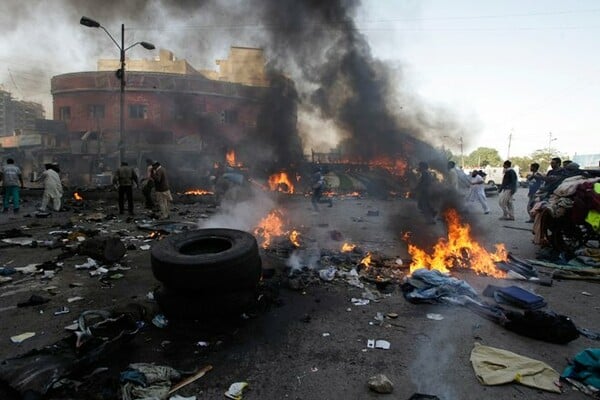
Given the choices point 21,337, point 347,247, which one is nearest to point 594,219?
point 347,247

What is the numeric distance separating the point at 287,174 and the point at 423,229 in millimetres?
13277

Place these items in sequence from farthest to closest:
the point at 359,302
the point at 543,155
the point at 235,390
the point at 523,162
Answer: the point at 543,155 → the point at 523,162 → the point at 359,302 → the point at 235,390

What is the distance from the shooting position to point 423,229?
374 inches

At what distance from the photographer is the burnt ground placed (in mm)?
2973

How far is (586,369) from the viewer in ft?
10.2

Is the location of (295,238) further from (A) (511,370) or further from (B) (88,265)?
(A) (511,370)

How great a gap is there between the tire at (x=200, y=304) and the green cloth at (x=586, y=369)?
10.6 feet

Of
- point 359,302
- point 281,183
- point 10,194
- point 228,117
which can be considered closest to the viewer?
point 359,302

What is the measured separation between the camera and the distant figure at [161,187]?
10820 mm

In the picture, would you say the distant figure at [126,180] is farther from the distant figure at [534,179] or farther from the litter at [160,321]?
the distant figure at [534,179]

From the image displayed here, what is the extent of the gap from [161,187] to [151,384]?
879cm

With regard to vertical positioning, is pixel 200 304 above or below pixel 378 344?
above

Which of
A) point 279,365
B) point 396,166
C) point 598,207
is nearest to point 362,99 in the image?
point 396,166

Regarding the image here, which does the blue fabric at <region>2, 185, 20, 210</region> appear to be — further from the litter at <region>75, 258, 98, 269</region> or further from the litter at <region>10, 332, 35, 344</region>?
the litter at <region>10, 332, 35, 344</region>
